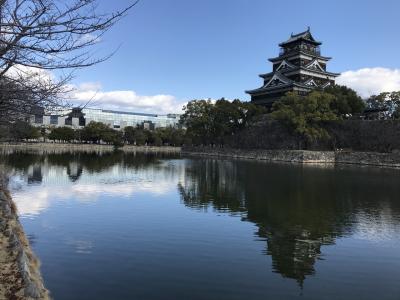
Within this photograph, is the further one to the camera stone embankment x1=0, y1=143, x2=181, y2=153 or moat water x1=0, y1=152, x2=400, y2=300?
stone embankment x1=0, y1=143, x2=181, y2=153

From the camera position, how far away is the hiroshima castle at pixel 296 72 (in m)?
71.4

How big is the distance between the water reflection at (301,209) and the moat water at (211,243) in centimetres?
5

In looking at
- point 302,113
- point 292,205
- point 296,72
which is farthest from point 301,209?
point 296,72

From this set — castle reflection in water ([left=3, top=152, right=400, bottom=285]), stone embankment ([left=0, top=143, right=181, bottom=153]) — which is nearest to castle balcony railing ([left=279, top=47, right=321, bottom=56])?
stone embankment ([left=0, top=143, right=181, bottom=153])

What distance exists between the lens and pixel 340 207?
19.5m

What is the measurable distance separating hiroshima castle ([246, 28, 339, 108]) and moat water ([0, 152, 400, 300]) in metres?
49.8

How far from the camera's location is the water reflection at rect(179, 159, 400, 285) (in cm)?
1199

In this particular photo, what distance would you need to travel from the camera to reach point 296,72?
237ft

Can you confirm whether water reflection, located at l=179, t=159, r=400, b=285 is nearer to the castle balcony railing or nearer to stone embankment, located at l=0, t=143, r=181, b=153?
the castle balcony railing

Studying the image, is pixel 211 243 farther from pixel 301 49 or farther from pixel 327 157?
pixel 301 49

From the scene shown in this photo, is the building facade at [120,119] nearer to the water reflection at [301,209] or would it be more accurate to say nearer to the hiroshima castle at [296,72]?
the hiroshima castle at [296,72]

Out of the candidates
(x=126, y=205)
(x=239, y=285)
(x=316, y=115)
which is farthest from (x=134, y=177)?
(x=316, y=115)

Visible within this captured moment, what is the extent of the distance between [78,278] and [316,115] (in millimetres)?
53581

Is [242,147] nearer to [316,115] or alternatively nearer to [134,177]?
[316,115]
